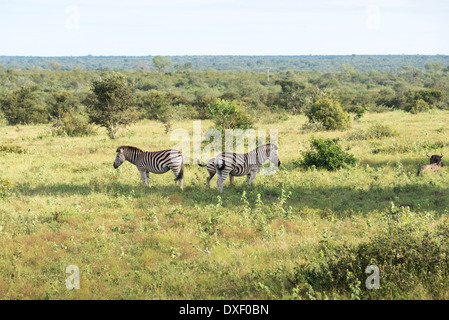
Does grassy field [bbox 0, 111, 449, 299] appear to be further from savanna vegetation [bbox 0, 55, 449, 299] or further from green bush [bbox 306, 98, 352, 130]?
green bush [bbox 306, 98, 352, 130]

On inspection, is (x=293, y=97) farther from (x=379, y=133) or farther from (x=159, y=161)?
(x=159, y=161)

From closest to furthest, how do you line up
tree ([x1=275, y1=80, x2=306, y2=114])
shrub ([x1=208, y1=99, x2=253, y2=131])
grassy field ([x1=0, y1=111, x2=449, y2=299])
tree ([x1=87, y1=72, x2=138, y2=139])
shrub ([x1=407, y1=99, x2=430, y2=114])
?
1. grassy field ([x1=0, y1=111, x2=449, y2=299])
2. shrub ([x1=208, y1=99, x2=253, y2=131])
3. tree ([x1=87, y1=72, x2=138, y2=139])
4. shrub ([x1=407, y1=99, x2=430, y2=114])
5. tree ([x1=275, y1=80, x2=306, y2=114])

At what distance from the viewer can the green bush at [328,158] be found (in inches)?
581

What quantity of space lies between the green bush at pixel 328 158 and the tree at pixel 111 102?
1451 centimetres

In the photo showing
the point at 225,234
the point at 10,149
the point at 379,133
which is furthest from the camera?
the point at 379,133

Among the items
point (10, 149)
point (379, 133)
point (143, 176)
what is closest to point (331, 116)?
point (379, 133)

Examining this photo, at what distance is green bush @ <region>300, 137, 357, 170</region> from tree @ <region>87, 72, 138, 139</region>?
1451 cm

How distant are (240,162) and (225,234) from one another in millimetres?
3712

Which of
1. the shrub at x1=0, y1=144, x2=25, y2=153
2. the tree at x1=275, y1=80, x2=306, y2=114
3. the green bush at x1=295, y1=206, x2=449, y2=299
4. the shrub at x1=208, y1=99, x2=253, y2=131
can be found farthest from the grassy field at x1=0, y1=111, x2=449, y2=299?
the tree at x1=275, y1=80, x2=306, y2=114

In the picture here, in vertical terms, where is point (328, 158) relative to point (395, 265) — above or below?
above

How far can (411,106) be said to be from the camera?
40844 mm

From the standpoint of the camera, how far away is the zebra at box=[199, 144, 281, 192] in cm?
1166

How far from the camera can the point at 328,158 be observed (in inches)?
584
